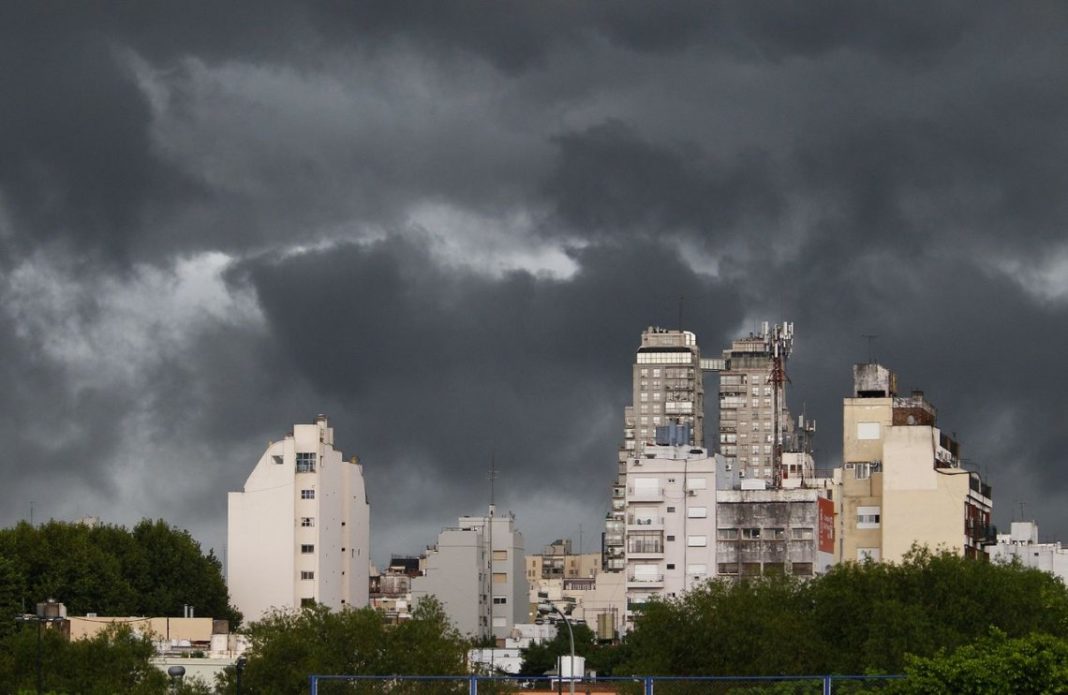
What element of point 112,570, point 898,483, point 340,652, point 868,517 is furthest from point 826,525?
point 340,652

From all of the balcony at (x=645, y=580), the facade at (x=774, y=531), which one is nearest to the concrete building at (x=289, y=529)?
the balcony at (x=645, y=580)

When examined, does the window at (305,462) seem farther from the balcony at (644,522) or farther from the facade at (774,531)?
the facade at (774,531)

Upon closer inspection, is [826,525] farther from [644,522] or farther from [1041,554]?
[1041,554]

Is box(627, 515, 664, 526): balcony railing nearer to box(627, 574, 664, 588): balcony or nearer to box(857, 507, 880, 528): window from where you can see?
box(627, 574, 664, 588): balcony

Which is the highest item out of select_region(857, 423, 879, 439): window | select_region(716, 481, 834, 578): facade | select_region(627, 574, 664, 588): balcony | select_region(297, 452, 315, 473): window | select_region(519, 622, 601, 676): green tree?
select_region(857, 423, 879, 439): window

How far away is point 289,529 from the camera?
169 metres

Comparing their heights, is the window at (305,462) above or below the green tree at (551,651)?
above

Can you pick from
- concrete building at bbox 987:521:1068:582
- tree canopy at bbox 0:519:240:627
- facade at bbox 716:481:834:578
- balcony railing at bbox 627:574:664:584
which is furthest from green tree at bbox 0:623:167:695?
concrete building at bbox 987:521:1068:582

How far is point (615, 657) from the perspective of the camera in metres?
145

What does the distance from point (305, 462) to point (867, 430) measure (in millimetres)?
46843

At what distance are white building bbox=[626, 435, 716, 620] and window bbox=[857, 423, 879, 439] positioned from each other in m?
13.6

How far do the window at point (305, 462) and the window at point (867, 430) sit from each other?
149ft

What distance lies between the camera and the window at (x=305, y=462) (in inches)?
6762

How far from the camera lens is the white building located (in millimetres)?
171875
